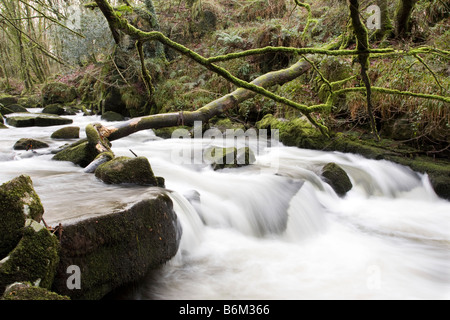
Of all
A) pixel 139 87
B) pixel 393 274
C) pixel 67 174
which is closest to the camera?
pixel 393 274

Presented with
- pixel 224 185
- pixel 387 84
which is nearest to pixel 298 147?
pixel 387 84

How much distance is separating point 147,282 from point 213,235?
1.12 meters

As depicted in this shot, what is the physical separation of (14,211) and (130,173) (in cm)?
172

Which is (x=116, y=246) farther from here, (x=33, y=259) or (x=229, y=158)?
(x=229, y=158)

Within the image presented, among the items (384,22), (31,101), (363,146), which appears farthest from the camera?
(31,101)

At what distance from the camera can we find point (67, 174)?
154 inches

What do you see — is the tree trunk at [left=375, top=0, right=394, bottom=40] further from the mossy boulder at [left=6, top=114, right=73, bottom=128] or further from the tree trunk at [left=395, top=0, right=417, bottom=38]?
the mossy boulder at [left=6, top=114, right=73, bottom=128]

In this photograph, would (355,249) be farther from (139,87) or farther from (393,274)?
(139,87)

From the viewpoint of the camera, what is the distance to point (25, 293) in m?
1.44

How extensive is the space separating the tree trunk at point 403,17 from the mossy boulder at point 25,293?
368 inches

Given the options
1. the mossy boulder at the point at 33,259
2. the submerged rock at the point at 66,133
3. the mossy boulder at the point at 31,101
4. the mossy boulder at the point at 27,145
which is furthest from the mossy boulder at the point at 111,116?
the mossy boulder at the point at 33,259

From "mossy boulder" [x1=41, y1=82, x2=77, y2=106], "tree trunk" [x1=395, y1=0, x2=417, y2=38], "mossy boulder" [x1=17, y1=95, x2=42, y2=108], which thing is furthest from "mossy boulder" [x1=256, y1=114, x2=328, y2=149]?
"mossy boulder" [x1=17, y1=95, x2=42, y2=108]

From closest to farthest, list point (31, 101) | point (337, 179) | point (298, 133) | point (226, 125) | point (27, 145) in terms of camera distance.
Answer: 1. point (337, 179)
2. point (27, 145)
3. point (298, 133)
4. point (226, 125)
5. point (31, 101)

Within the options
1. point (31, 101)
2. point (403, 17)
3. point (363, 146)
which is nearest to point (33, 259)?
point (363, 146)
